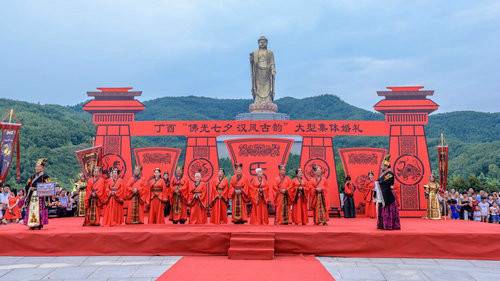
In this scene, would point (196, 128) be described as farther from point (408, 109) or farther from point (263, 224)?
point (408, 109)

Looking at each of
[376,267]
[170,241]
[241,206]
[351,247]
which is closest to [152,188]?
[241,206]

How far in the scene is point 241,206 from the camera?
Result: 8.09m

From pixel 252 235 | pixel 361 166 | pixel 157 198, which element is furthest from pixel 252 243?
pixel 361 166

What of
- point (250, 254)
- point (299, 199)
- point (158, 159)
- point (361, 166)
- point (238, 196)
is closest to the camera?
point (250, 254)

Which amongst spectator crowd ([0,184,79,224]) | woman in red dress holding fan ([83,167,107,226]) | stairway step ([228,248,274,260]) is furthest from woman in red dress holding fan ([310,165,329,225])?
spectator crowd ([0,184,79,224])

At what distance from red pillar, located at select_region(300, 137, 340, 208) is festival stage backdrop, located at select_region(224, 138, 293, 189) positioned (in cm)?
46

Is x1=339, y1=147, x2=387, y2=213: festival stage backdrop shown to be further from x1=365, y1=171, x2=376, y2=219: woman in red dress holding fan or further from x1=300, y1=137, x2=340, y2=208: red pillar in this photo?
x1=300, y1=137, x2=340, y2=208: red pillar

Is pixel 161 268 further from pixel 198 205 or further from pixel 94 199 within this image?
pixel 94 199

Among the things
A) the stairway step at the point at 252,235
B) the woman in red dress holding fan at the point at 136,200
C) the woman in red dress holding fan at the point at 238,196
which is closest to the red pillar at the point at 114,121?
the woman in red dress holding fan at the point at 136,200

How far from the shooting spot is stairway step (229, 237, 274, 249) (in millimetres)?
6035

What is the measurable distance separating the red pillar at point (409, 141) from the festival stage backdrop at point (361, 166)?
1.37 feet

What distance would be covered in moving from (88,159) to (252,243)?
5888mm

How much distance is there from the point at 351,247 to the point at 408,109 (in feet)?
18.9

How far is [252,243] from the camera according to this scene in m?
6.04
